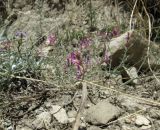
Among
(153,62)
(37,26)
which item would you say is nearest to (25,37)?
(37,26)

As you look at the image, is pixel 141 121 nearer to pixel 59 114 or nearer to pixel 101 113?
pixel 101 113

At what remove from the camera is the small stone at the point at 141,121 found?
2.07 meters

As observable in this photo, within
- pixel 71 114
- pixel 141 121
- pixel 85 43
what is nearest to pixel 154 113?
pixel 141 121

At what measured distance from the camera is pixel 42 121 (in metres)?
2.06

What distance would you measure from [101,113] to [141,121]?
0.21 metres

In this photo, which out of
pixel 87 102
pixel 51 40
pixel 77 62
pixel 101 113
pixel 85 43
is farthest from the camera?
pixel 51 40

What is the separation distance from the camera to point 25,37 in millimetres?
3076

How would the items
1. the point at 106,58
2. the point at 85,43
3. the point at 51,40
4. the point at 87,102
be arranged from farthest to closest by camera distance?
the point at 51,40, the point at 85,43, the point at 106,58, the point at 87,102

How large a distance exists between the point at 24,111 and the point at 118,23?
125cm

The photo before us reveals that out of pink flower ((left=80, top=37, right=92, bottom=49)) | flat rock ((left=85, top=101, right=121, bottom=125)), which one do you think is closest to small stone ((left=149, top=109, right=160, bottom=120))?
flat rock ((left=85, top=101, right=121, bottom=125))

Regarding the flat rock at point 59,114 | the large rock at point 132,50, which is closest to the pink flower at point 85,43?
the large rock at point 132,50

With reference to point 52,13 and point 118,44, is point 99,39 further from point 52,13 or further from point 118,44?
point 52,13

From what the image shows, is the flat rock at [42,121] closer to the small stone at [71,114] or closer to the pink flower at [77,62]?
the small stone at [71,114]

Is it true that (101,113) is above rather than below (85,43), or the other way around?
below
